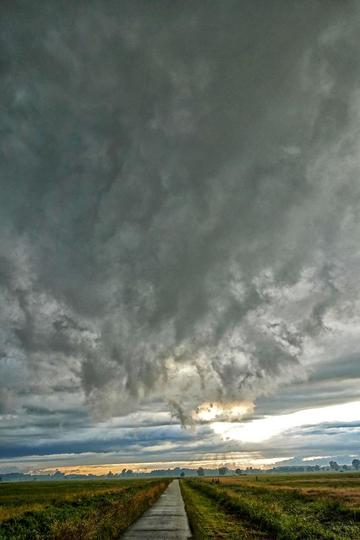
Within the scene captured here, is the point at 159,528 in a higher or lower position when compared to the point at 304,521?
higher

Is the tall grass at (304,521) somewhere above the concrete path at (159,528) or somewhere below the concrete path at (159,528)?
below

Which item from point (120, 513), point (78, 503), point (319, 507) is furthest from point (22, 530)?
point (319, 507)

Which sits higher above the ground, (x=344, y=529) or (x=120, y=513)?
(x=120, y=513)

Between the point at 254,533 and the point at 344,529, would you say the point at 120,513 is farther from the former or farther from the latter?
the point at 344,529

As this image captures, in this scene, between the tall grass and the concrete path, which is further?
the tall grass

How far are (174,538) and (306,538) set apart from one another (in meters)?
7.17

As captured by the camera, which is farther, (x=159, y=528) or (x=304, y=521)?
(x=304, y=521)

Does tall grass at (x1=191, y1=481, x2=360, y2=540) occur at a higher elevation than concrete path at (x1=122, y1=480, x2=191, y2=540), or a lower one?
lower

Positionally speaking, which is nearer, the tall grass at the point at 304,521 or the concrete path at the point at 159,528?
the concrete path at the point at 159,528

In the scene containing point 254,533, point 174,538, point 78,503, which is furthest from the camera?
point 78,503

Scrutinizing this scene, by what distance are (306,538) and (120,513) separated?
12.4 metres

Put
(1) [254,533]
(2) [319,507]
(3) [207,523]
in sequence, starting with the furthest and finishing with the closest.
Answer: (2) [319,507] < (3) [207,523] < (1) [254,533]

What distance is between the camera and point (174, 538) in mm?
19797

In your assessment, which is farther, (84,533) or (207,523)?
(207,523)
